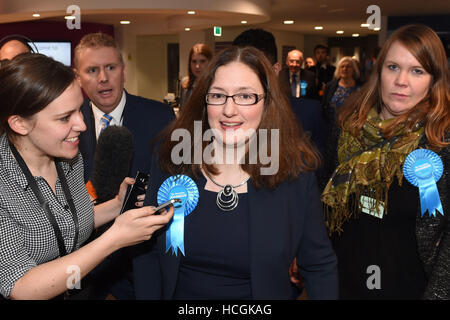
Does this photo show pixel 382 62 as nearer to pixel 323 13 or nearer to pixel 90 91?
pixel 90 91

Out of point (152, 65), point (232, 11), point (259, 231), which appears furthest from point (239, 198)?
point (152, 65)

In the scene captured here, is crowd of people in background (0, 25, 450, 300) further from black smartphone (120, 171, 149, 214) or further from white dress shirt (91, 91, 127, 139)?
white dress shirt (91, 91, 127, 139)

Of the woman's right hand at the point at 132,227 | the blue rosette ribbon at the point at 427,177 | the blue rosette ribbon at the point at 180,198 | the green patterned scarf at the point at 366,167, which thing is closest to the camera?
the woman's right hand at the point at 132,227

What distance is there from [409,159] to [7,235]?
55.7 inches

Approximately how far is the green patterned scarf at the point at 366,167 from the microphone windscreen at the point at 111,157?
871 millimetres

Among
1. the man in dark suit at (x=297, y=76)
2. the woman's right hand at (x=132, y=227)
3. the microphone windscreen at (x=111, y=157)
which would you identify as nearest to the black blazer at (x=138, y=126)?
the microphone windscreen at (x=111, y=157)

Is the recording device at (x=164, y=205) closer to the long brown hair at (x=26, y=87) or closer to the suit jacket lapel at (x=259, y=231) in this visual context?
the suit jacket lapel at (x=259, y=231)

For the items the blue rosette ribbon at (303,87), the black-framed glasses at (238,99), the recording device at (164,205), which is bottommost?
the recording device at (164,205)

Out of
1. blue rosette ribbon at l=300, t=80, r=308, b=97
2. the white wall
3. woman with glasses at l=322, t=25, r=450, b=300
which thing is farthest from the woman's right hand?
the white wall

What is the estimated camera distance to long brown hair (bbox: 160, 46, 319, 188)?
1540 mm

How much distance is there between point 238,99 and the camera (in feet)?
4.92

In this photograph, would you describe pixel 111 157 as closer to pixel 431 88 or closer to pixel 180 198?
pixel 180 198

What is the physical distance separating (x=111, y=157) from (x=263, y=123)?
2.10 ft

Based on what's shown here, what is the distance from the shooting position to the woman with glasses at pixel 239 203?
1.46m
